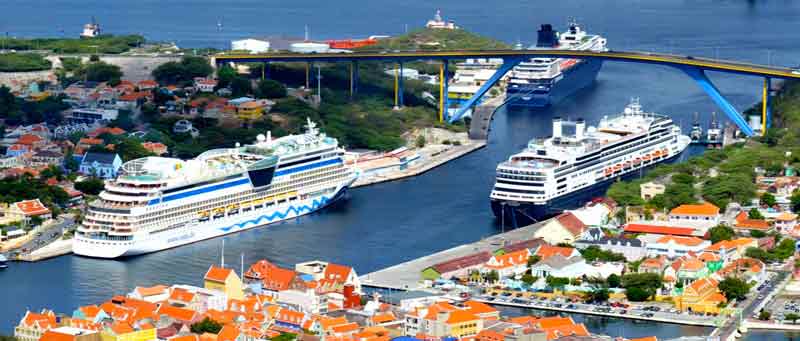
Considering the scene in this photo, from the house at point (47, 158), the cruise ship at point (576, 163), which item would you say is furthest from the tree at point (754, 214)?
the house at point (47, 158)

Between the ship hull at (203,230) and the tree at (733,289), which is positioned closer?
the tree at (733,289)

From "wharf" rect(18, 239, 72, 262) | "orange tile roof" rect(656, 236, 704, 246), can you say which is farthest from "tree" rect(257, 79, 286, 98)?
"orange tile roof" rect(656, 236, 704, 246)

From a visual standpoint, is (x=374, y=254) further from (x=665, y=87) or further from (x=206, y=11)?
(x=206, y=11)

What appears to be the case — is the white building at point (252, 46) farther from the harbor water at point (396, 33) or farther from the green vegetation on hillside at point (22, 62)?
the harbor water at point (396, 33)

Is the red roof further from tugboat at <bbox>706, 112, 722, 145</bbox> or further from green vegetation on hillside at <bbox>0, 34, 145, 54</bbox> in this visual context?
green vegetation on hillside at <bbox>0, 34, 145, 54</bbox>

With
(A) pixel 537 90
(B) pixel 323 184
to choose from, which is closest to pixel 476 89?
(A) pixel 537 90
